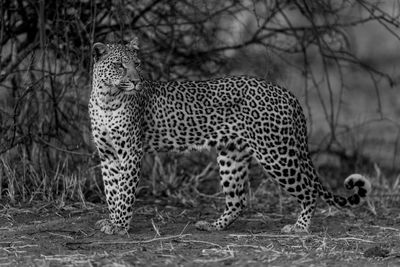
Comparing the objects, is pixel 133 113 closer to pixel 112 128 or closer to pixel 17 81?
pixel 112 128

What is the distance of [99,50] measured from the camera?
7.46 meters

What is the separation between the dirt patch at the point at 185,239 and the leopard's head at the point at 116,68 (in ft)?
3.92

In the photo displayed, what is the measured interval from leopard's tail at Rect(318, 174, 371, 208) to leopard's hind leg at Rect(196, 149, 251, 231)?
0.70 meters

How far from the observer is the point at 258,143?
7711 mm

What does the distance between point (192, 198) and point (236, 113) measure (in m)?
1.82

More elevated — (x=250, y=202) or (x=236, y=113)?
(x=236, y=113)

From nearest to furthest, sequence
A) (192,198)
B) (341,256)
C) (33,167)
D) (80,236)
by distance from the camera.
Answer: (341,256) < (80,236) < (33,167) < (192,198)

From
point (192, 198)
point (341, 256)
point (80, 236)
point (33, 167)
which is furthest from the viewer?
point (192, 198)

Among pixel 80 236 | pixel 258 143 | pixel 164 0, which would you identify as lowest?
pixel 80 236

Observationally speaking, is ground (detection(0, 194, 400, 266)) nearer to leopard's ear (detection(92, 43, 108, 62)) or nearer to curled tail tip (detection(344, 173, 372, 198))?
curled tail tip (detection(344, 173, 372, 198))

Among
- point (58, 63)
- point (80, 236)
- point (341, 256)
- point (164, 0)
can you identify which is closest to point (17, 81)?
point (58, 63)

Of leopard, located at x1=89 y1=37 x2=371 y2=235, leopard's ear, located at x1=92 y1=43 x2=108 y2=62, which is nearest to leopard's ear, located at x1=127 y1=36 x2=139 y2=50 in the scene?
leopard, located at x1=89 y1=37 x2=371 y2=235

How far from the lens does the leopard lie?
24.5ft

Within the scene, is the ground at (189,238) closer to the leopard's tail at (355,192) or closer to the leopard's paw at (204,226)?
the leopard's paw at (204,226)
